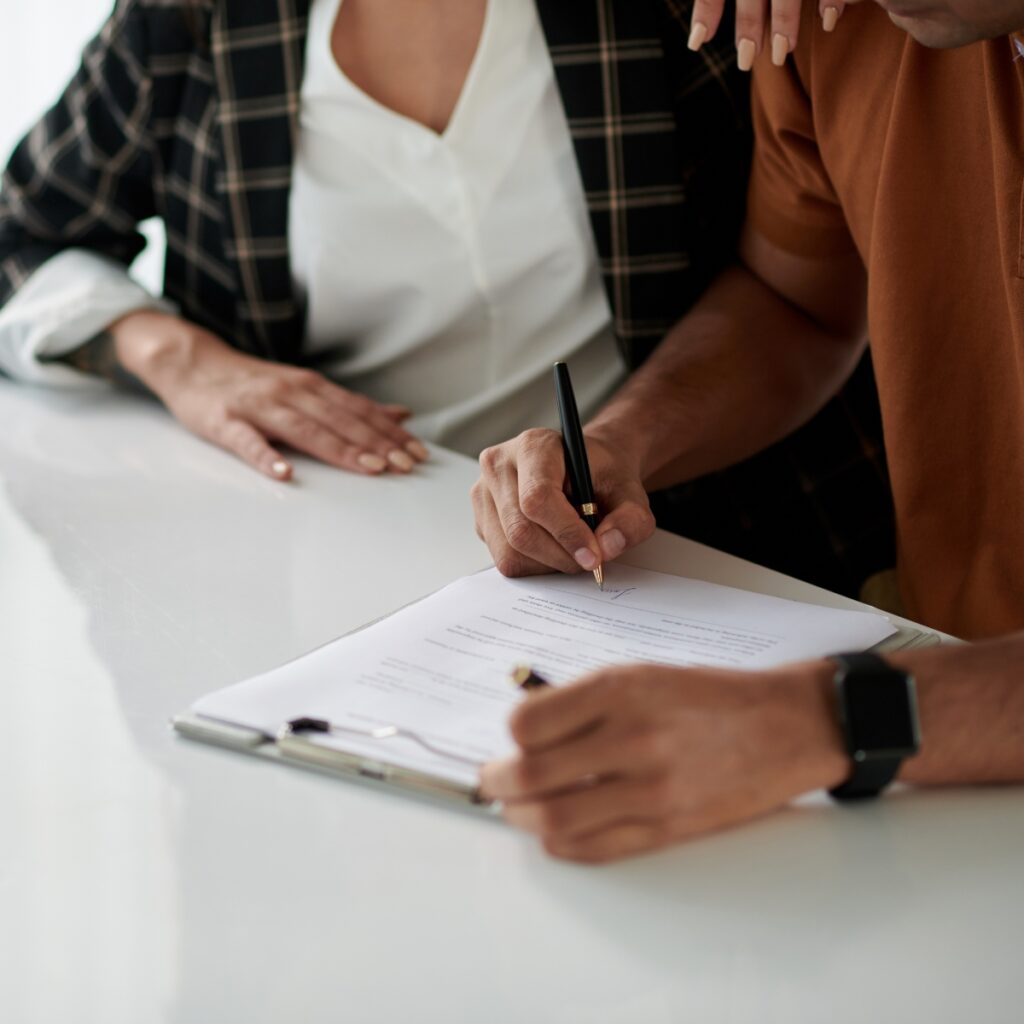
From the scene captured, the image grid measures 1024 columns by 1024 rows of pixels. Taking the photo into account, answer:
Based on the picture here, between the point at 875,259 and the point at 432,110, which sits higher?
the point at 432,110

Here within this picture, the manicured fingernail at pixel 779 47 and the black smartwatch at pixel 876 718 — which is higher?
the manicured fingernail at pixel 779 47

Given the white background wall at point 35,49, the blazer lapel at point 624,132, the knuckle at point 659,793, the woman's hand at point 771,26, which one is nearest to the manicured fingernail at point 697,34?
the woman's hand at point 771,26

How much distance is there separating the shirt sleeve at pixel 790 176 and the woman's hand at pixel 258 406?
17.2 inches

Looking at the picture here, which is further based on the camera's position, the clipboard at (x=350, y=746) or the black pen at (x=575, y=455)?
the black pen at (x=575, y=455)

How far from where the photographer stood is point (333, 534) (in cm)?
113

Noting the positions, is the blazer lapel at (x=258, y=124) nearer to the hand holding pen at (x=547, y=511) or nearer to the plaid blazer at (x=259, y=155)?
the plaid blazer at (x=259, y=155)

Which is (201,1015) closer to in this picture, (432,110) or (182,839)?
(182,839)

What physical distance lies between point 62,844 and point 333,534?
47cm

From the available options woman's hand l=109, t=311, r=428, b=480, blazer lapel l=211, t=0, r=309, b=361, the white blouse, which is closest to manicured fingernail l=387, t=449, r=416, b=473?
woman's hand l=109, t=311, r=428, b=480

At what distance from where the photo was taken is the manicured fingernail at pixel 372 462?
129 centimetres

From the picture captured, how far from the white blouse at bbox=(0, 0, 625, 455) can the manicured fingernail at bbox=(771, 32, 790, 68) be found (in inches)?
13.7

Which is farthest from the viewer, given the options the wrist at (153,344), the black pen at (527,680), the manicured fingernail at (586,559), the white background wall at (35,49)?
the white background wall at (35,49)

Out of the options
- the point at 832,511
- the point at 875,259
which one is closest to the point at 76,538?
the point at 875,259

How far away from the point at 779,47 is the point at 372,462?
535 millimetres
